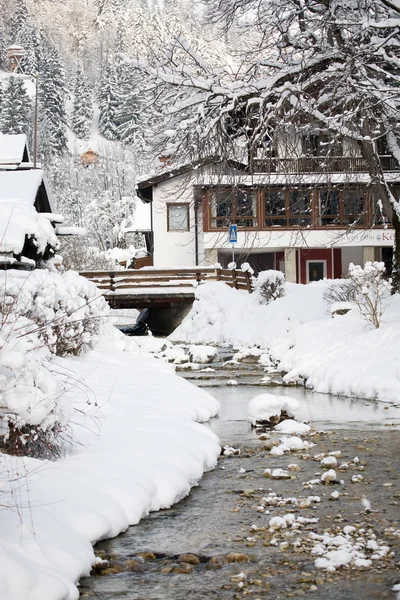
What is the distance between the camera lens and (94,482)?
7227 millimetres

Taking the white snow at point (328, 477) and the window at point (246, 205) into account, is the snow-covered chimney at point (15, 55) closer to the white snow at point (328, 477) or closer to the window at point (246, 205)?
the window at point (246, 205)

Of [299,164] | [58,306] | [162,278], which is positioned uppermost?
[299,164]

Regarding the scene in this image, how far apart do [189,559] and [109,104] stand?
119 metres

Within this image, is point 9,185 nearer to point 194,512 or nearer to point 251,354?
point 251,354

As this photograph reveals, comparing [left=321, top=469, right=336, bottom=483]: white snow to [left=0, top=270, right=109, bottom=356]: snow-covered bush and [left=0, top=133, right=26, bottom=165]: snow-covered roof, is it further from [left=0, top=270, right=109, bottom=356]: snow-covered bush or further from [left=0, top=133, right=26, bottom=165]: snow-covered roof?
[left=0, top=133, right=26, bottom=165]: snow-covered roof

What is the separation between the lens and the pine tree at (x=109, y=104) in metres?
114

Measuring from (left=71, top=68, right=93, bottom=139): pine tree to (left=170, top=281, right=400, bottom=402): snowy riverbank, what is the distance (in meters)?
93.3

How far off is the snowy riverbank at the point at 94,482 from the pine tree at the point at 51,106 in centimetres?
8907

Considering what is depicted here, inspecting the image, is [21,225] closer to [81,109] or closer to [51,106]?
[51,106]

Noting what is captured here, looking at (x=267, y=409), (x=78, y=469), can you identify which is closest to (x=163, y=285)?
(x=267, y=409)

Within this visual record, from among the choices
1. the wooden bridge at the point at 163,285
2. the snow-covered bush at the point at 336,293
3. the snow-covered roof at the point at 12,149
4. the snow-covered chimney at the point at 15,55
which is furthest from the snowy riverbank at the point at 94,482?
the snow-covered chimney at the point at 15,55

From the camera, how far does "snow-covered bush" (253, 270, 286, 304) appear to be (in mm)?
30172

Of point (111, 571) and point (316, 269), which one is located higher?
point (316, 269)

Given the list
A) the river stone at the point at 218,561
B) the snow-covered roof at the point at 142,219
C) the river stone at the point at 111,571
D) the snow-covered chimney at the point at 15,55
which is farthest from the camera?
the snow-covered chimney at the point at 15,55
